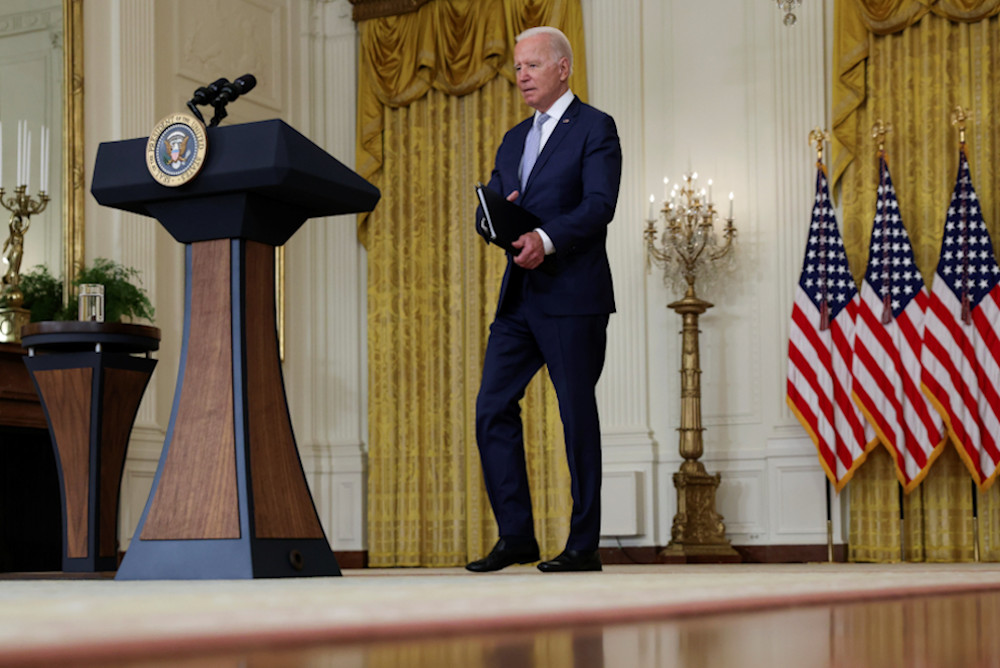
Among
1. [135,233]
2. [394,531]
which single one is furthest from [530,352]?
[394,531]

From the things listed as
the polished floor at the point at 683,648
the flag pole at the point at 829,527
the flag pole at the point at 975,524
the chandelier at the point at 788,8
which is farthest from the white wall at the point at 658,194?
the polished floor at the point at 683,648

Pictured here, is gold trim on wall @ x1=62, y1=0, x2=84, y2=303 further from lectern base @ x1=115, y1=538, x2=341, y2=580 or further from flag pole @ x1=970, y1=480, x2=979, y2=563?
flag pole @ x1=970, y1=480, x2=979, y2=563

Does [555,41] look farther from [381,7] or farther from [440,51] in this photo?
[381,7]

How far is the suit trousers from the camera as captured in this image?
10.3ft

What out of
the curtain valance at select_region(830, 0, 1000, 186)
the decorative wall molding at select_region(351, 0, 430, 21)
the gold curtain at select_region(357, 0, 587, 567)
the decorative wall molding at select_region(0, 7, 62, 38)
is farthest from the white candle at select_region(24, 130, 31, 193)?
the curtain valance at select_region(830, 0, 1000, 186)

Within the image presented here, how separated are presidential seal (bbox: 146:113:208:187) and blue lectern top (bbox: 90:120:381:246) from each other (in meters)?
0.02

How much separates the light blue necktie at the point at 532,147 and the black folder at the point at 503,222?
0.87 feet

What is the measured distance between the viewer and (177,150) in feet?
8.11

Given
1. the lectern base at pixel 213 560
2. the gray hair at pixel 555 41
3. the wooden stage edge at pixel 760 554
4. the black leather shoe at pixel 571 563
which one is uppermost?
the gray hair at pixel 555 41

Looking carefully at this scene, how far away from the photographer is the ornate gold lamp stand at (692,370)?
20.3 feet

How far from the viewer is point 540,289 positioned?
3.17 m

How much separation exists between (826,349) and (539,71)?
3.28m

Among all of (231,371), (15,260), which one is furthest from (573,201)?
(15,260)

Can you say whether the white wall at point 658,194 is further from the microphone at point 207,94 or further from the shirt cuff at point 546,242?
the microphone at point 207,94
